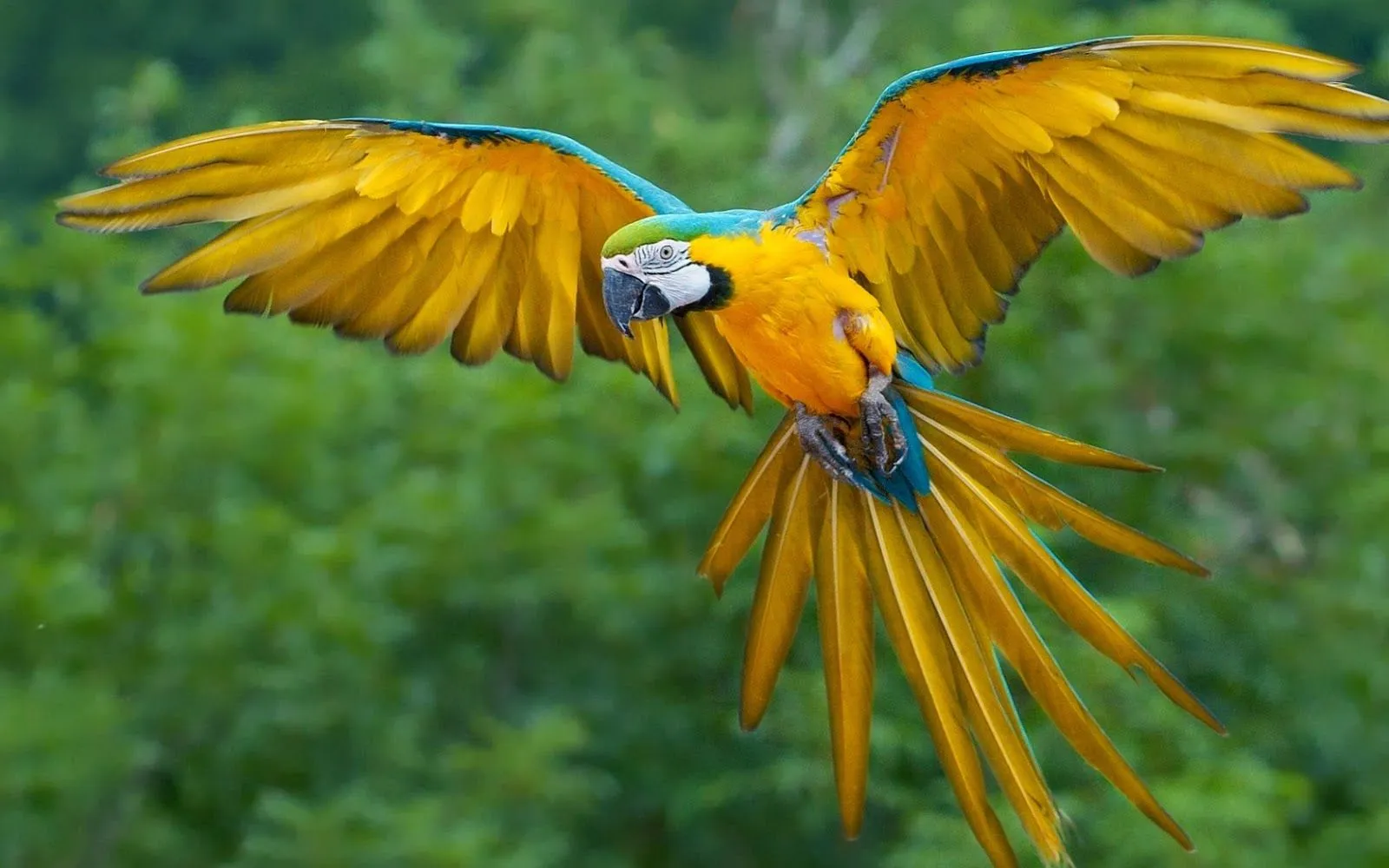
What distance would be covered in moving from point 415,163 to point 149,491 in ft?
17.5

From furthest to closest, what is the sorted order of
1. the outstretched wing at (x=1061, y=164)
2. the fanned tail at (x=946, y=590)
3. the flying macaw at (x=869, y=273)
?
the fanned tail at (x=946, y=590), the flying macaw at (x=869, y=273), the outstretched wing at (x=1061, y=164)

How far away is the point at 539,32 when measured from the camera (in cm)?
1101

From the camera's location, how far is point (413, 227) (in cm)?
321

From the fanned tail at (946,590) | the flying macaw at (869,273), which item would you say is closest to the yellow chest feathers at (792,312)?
the flying macaw at (869,273)

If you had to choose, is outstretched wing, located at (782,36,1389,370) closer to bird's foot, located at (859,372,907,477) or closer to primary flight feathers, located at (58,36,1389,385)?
primary flight feathers, located at (58,36,1389,385)

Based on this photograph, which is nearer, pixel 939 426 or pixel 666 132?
pixel 939 426

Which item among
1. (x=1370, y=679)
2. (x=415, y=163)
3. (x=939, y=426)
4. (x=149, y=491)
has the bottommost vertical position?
(x=1370, y=679)

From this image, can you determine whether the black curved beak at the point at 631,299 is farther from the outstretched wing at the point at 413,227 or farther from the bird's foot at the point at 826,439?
the bird's foot at the point at 826,439

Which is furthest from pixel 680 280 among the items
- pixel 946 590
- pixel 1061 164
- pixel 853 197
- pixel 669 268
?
pixel 946 590

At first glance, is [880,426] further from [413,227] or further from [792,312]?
[413,227]

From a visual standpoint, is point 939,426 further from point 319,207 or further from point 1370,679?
point 1370,679

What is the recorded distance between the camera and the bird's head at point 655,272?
2.73 metres

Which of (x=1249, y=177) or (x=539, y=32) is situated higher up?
(x=539, y=32)

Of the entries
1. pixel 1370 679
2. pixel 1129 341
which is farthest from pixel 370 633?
pixel 1370 679
